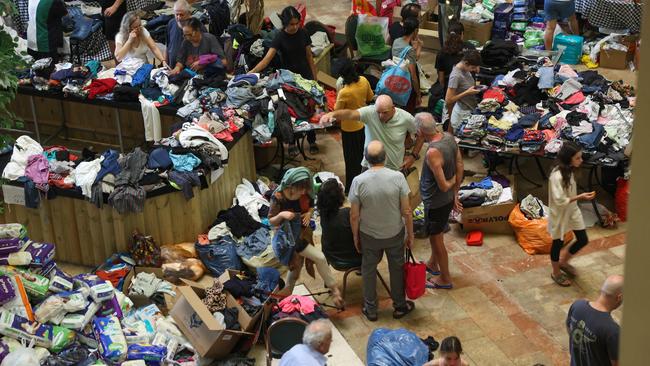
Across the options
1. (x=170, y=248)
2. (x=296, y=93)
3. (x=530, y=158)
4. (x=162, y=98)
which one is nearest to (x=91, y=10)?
(x=162, y=98)

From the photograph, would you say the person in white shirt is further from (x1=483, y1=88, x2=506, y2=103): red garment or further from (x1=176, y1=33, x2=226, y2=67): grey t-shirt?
(x1=483, y1=88, x2=506, y2=103): red garment

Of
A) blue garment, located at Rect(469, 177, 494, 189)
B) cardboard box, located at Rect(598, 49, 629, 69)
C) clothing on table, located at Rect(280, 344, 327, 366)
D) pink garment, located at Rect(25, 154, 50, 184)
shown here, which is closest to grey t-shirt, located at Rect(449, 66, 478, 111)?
blue garment, located at Rect(469, 177, 494, 189)

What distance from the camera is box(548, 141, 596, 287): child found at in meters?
7.93

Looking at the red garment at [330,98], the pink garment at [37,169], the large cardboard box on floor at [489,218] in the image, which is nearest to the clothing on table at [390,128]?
the large cardboard box on floor at [489,218]

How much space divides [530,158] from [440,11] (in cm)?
328

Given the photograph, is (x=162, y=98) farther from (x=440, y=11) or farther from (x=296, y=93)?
(x=440, y=11)

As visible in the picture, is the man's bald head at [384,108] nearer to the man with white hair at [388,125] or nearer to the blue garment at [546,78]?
the man with white hair at [388,125]

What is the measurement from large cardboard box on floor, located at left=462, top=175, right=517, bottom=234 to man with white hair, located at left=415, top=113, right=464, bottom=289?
0.87 metres

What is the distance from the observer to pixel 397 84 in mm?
10266

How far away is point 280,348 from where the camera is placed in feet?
24.2

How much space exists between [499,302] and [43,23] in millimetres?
6465

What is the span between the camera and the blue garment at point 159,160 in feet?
29.1

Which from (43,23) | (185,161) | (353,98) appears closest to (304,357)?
(185,161)

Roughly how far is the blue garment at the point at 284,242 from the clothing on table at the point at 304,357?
1.88 m
